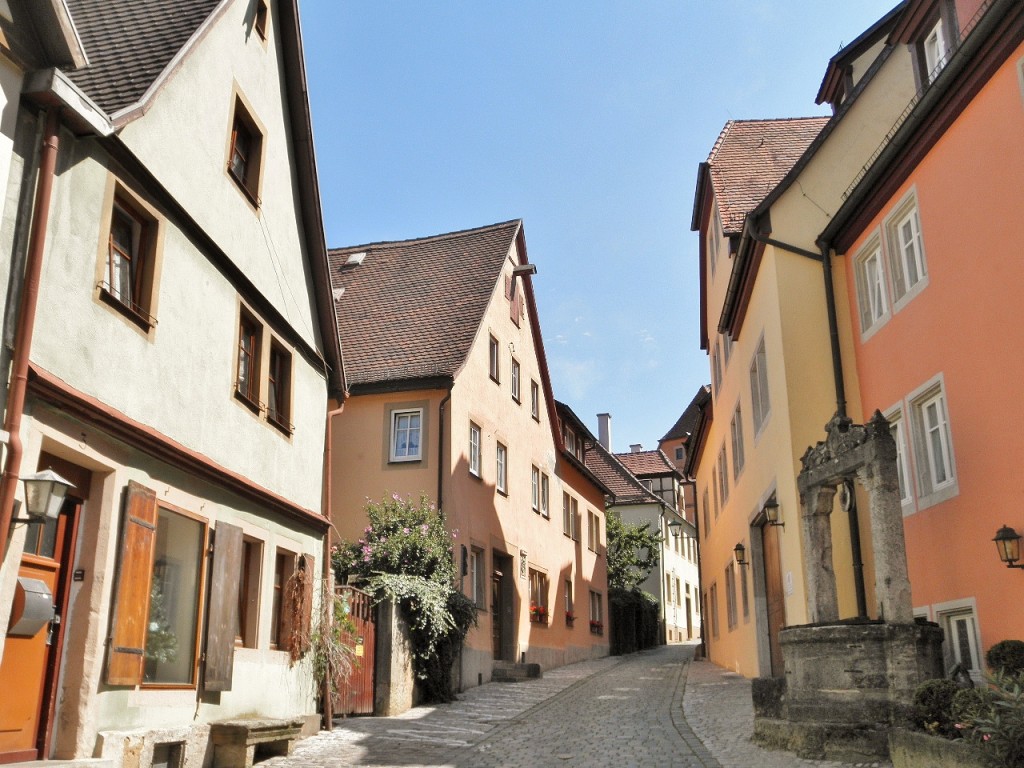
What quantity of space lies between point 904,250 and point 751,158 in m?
8.21

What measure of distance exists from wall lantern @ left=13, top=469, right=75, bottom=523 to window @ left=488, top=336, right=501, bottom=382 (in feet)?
52.5

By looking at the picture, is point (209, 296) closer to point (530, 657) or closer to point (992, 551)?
point (992, 551)

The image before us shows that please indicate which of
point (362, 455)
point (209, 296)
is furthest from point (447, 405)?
point (209, 296)

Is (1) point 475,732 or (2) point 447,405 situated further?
(2) point 447,405

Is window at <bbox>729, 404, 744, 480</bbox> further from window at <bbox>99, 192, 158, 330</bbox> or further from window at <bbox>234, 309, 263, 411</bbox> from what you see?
window at <bbox>99, 192, 158, 330</bbox>

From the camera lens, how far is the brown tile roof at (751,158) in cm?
1884

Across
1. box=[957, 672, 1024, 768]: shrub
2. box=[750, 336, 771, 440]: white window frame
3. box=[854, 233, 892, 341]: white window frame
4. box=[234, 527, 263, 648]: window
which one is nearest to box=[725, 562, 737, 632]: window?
box=[750, 336, 771, 440]: white window frame

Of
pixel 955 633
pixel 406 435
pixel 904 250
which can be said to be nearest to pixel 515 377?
pixel 406 435

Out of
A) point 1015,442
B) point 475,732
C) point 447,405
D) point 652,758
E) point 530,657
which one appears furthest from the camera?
point 530,657

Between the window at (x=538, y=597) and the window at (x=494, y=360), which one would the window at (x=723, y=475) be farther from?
the window at (x=494, y=360)

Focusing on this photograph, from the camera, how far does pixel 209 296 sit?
10891mm

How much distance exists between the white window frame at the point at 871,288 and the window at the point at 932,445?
4.93 feet

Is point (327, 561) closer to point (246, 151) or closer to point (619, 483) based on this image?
point (246, 151)

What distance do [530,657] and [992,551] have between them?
15657 millimetres
